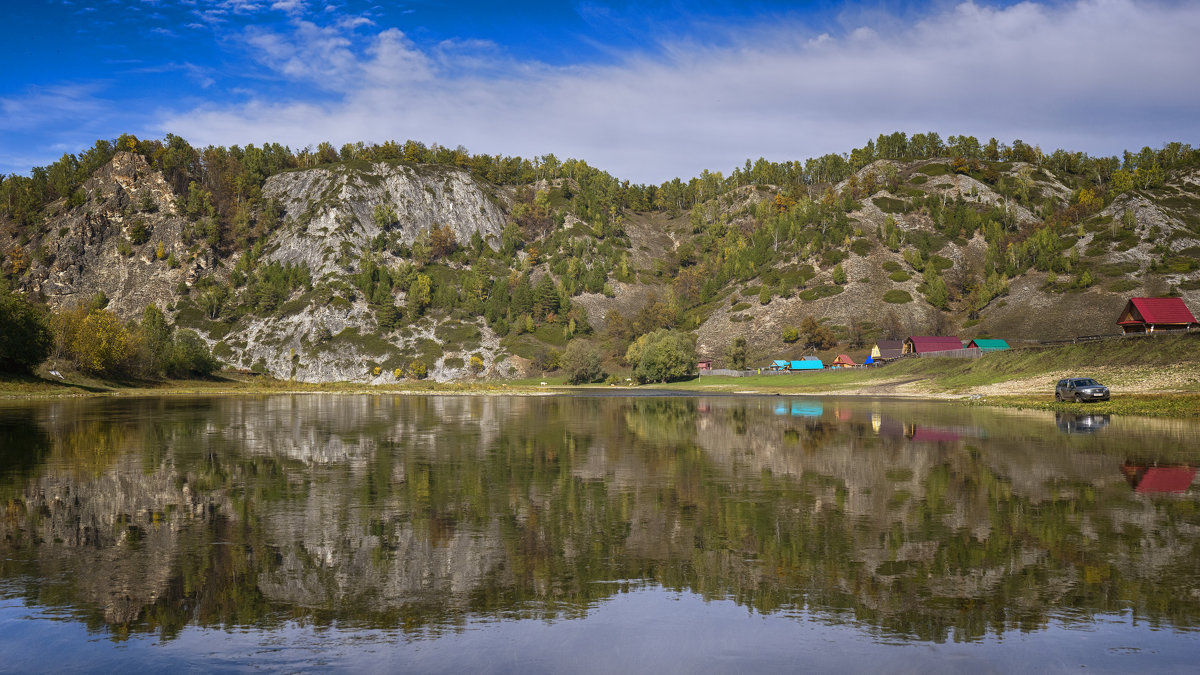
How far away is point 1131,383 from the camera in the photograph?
68.1m

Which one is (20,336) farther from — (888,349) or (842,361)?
(888,349)

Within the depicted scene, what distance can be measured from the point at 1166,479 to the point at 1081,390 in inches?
1658

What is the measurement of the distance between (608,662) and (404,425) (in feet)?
142

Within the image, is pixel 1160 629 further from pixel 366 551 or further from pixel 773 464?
pixel 773 464

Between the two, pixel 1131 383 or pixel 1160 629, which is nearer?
pixel 1160 629

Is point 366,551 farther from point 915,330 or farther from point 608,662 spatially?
point 915,330

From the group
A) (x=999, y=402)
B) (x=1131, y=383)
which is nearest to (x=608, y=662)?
(x=999, y=402)

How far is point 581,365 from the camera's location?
17225 cm

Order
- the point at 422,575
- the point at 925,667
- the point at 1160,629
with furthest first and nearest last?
the point at 422,575, the point at 1160,629, the point at 925,667

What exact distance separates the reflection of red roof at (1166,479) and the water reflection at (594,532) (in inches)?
5.8

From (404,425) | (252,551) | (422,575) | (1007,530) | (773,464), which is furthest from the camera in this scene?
(404,425)

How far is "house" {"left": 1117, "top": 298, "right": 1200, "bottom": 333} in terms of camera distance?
4407 inches

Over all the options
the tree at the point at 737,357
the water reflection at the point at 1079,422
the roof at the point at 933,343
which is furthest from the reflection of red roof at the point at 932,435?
the roof at the point at 933,343

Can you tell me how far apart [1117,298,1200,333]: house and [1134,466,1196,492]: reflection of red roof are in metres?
105
